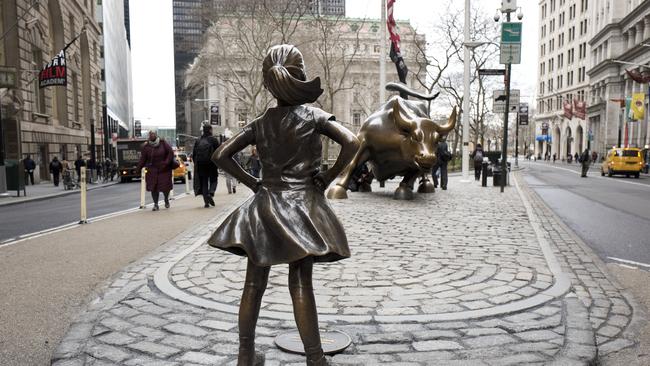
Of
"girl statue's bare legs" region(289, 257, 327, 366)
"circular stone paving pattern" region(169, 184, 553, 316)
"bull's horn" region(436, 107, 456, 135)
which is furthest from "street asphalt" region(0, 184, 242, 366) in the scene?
"bull's horn" region(436, 107, 456, 135)

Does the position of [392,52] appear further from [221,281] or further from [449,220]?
[221,281]

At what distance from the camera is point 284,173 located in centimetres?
314

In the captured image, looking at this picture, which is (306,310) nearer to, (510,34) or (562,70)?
(510,34)

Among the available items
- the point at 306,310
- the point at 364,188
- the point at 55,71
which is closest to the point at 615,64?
the point at 364,188

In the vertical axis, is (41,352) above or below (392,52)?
below

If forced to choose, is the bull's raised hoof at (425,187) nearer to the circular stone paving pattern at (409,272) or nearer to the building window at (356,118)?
the circular stone paving pattern at (409,272)

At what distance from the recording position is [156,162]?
12156 millimetres

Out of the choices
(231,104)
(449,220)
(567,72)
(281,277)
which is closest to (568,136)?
(567,72)

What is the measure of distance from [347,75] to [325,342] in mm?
59864

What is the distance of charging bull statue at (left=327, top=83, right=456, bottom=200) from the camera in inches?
465

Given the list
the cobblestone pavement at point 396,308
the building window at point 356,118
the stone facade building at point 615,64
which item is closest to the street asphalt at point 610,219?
the cobblestone pavement at point 396,308

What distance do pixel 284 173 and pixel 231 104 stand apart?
69.2 metres

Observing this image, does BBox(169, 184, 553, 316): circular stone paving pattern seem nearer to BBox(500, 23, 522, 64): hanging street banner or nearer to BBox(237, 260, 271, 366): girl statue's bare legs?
BBox(237, 260, 271, 366): girl statue's bare legs

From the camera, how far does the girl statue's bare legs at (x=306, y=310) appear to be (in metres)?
2.94
